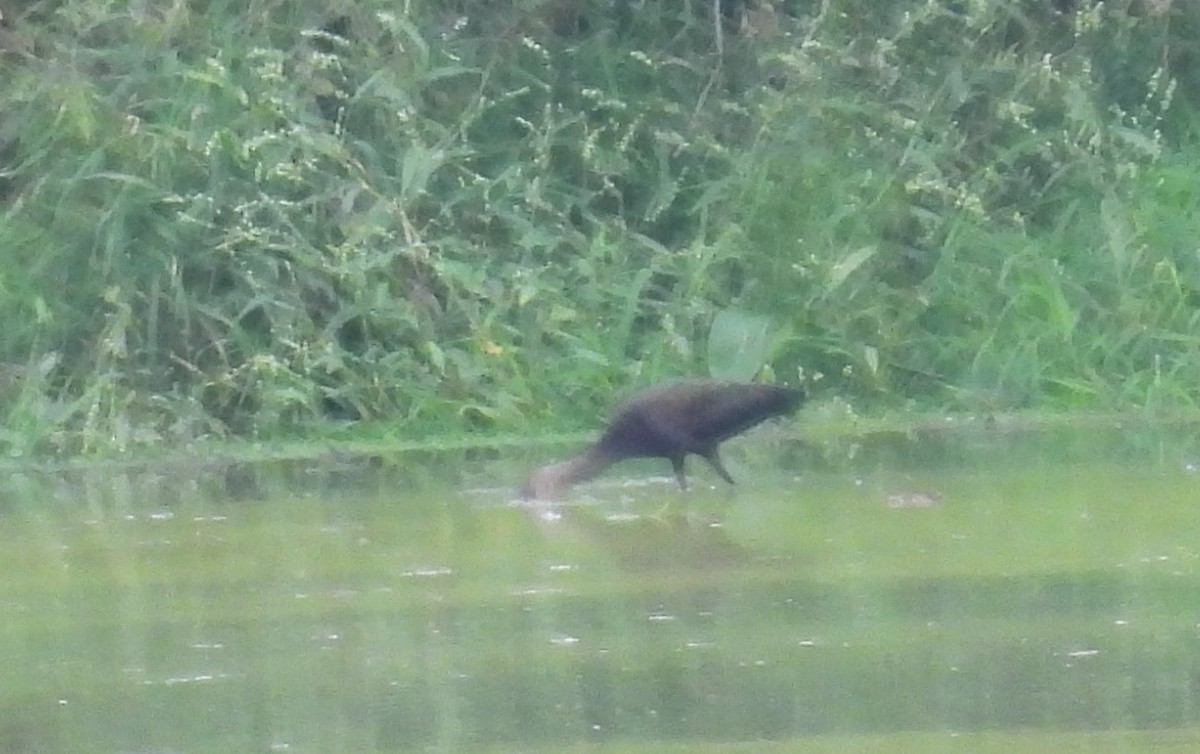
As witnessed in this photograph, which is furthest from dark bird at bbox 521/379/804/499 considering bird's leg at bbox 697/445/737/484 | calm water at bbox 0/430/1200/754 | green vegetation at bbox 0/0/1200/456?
green vegetation at bbox 0/0/1200/456

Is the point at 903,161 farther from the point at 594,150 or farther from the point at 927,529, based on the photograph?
the point at 927,529

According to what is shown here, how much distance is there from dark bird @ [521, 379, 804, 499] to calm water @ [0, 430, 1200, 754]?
108 mm

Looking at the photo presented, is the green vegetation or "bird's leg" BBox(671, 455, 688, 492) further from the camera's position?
the green vegetation

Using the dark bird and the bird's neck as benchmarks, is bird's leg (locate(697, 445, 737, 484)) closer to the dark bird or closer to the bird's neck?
the dark bird

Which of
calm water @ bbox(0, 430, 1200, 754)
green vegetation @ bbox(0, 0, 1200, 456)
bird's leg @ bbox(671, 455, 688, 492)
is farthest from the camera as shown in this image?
green vegetation @ bbox(0, 0, 1200, 456)

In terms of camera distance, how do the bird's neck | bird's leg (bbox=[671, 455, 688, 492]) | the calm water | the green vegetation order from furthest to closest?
the green vegetation
bird's leg (bbox=[671, 455, 688, 492])
the bird's neck
the calm water

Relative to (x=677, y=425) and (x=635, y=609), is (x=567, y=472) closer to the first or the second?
(x=677, y=425)

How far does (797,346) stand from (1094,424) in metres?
1.39

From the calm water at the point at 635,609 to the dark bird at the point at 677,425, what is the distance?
4.2 inches

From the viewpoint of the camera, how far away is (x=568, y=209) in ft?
33.6

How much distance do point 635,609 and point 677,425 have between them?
6.09 ft

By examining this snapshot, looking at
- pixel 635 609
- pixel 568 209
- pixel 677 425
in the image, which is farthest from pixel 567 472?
pixel 568 209

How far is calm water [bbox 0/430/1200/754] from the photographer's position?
459 cm

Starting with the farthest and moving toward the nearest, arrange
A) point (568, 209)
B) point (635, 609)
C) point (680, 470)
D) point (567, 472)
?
point (568, 209), point (680, 470), point (567, 472), point (635, 609)
